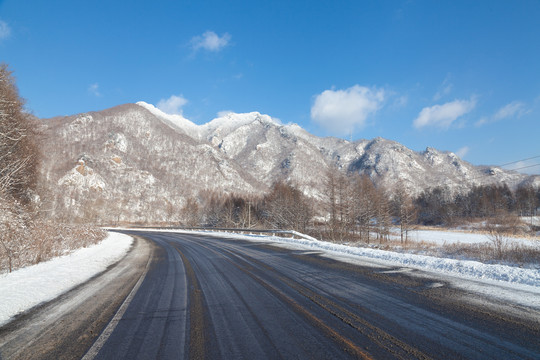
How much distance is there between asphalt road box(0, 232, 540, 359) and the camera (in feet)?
9.71

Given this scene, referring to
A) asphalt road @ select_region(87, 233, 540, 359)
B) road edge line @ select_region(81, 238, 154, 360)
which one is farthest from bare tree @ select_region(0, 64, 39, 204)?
asphalt road @ select_region(87, 233, 540, 359)

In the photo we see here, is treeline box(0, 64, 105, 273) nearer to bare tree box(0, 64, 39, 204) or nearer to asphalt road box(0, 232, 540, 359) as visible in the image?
bare tree box(0, 64, 39, 204)

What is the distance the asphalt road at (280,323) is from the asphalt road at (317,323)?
16mm

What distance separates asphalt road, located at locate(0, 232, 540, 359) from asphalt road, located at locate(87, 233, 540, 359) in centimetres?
2

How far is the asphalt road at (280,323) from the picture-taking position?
2961 millimetres

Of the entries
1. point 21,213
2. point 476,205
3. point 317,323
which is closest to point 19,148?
point 21,213

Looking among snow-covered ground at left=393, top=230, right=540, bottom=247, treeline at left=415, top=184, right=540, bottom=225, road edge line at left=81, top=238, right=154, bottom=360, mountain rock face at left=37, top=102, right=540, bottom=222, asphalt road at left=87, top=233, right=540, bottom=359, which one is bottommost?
snow-covered ground at left=393, top=230, right=540, bottom=247

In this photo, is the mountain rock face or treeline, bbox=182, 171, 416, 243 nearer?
treeline, bbox=182, 171, 416, 243

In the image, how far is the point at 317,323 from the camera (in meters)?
3.68

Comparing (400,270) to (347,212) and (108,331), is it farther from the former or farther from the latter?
(347,212)

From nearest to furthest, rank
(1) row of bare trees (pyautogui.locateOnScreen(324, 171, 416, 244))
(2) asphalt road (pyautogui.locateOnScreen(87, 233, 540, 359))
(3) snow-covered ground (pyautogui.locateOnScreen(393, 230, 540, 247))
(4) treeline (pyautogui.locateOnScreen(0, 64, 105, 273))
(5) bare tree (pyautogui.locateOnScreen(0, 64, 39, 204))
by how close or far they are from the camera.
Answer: (2) asphalt road (pyautogui.locateOnScreen(87, 233, 540, 359)) → (4) treeline (pyautogui.locateOnScreen(0, 64, 105, 273)) → (5) bare tree (pyautogui.locateOnScreen(0, 64, 39, 204)) → (3) snow-covered ground (pyautogui.locateOnScreen(393, 230, 540, 247)) → (1) row of bare trees (pyautogui.locateOnScreen(324, 171, 416, 244))

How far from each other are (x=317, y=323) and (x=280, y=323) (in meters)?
0.55

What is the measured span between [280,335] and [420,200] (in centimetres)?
12165

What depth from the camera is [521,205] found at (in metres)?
84.6
